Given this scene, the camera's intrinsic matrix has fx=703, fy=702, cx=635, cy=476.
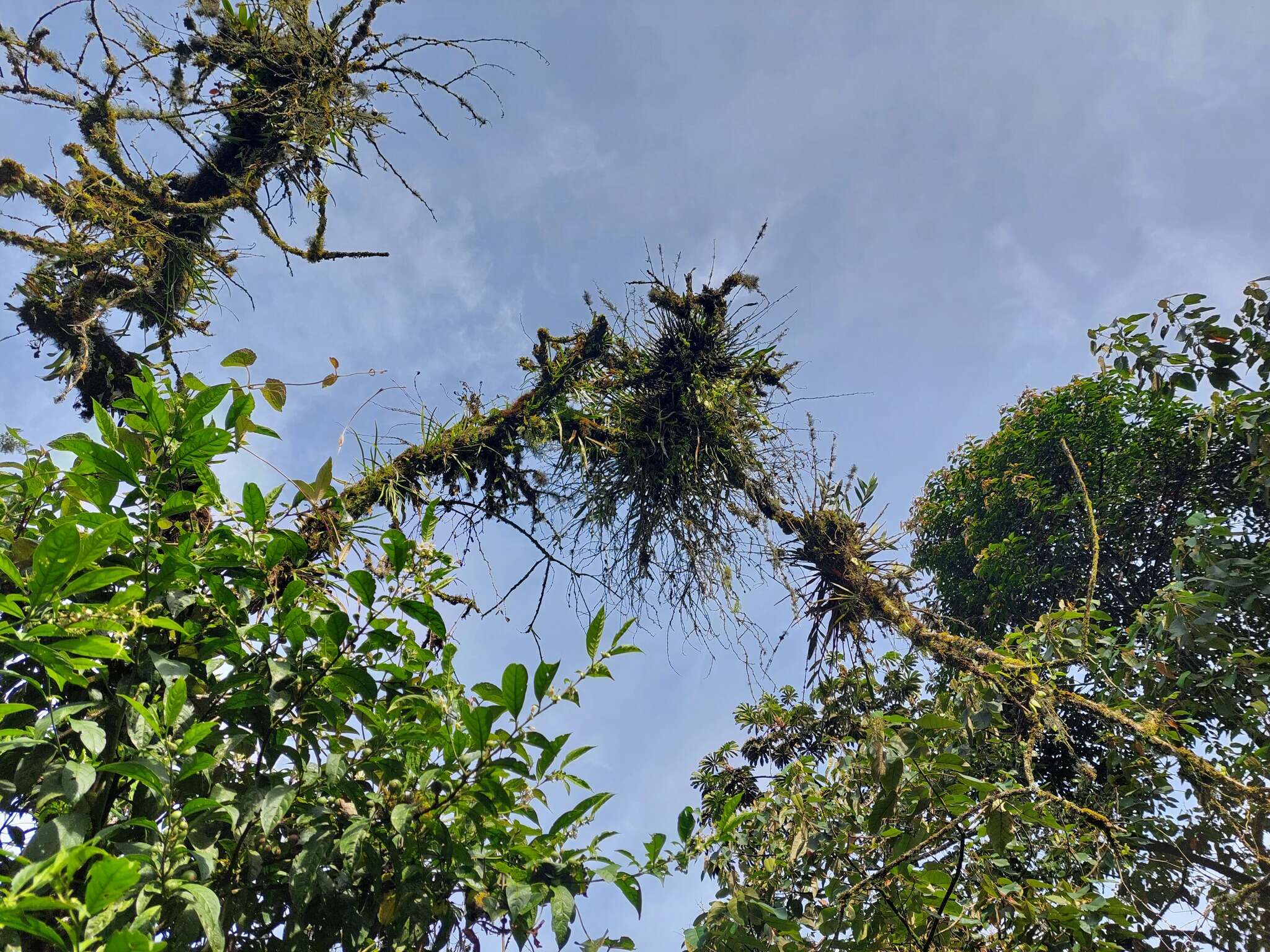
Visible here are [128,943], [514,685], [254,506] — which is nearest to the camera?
[128,943]

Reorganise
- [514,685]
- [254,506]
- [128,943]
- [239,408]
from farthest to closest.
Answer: [239,408]
[254,506]
[514,685]
[128,943]

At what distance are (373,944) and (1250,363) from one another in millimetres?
3376

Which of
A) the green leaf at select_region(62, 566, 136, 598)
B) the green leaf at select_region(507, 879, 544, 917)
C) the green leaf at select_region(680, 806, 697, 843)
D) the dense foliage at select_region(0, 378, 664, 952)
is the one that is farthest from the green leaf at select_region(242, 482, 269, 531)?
the green leaf at select_region(680, 806, 697, 843)

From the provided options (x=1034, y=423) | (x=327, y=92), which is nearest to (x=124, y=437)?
(x=327, y=92)

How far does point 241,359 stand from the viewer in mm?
1542

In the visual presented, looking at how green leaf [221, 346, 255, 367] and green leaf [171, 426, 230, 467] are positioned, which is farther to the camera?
green leaf [221, 346, 255, 367]

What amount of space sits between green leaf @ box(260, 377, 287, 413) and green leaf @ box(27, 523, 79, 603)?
2.72ft

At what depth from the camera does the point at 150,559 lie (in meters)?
1.13

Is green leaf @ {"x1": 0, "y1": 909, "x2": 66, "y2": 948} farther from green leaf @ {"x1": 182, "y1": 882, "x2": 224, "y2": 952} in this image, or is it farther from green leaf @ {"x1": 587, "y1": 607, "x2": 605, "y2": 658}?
green leaf @ {"x1": 587, "y1": 607, "x2": 605, "y2": 658}

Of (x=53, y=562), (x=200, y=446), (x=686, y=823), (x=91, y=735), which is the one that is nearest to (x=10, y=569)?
(x=53, y=562)

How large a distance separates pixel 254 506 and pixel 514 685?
520mm

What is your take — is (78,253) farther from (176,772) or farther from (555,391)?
(176,772)

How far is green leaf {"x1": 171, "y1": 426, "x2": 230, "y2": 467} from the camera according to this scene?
1160 mm

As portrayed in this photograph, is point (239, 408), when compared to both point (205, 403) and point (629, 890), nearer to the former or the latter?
point (205, 403)
